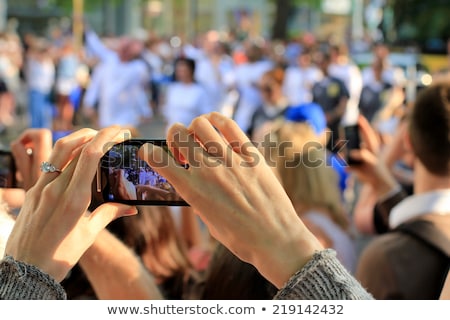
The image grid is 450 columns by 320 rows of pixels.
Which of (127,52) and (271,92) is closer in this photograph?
(271,92)

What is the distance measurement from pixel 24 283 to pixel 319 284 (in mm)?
386

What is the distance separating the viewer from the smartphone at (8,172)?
141 cm

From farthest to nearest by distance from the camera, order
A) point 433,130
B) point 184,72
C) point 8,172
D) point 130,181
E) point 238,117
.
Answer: point 238,117, point 184,72, point 433,130, point 8,172, point 130,181

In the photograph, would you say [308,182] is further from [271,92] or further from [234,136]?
[271,92]

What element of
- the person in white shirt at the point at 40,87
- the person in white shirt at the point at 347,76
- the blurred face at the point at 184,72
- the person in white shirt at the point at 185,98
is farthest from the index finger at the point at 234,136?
the person in white shirt at the point at 40,87

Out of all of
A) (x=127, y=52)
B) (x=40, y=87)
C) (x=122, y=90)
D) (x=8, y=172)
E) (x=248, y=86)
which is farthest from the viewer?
(x=40, y=87)

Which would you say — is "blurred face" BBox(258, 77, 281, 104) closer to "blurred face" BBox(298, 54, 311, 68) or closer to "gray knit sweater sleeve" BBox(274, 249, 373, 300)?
"blurred face" BBox(298, 54, 311, 68)

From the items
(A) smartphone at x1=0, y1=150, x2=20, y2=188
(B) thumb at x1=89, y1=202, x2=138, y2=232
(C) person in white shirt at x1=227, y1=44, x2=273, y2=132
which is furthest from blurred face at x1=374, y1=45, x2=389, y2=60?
(B) thumb at x1=89, y1=202, x2=138, y2=232

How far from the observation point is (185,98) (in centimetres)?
851

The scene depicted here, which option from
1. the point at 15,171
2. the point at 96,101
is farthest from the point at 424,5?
the point at 15,171

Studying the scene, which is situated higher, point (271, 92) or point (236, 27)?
point (271, 92)

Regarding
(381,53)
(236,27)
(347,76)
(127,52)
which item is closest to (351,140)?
(127,52)

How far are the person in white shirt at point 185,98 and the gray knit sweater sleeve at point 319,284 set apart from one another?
739 cm

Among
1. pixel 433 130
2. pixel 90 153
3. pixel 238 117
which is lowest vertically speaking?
pixel 238 117
